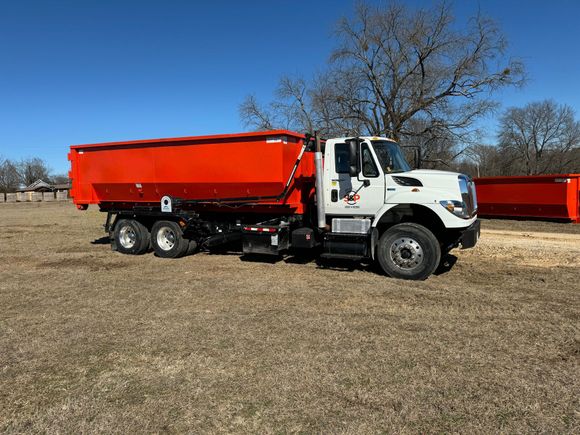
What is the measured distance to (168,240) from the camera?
10.5m

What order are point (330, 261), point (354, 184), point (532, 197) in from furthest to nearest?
point (532, 197) → point (330, 261) → point (354, 184)

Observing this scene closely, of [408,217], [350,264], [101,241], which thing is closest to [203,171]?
[350,264]

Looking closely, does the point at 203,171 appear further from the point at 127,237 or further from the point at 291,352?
the point at 291,352

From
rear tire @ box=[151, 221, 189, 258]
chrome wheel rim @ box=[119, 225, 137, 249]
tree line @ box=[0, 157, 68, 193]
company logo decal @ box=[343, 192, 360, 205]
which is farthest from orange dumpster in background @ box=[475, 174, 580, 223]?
tree line @ box=[0, 157, 68, 193]

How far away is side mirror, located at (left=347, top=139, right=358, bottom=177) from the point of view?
312 inches

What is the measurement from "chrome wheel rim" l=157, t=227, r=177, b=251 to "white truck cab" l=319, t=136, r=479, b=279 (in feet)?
12.9

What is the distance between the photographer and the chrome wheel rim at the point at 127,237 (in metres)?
11.0

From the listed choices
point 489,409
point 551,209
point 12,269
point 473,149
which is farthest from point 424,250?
point 473,149

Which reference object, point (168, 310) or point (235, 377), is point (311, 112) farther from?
point (235, 377)

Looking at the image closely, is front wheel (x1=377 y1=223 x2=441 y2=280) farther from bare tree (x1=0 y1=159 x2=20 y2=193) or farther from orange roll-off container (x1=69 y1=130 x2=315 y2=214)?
bare tree (x1=0 y1=159 x2=20 y2=193)

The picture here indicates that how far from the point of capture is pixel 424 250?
767cm

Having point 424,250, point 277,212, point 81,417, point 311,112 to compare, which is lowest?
point 81,417

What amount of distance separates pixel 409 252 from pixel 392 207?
888 mm

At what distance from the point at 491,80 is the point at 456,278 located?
69.0 ft
